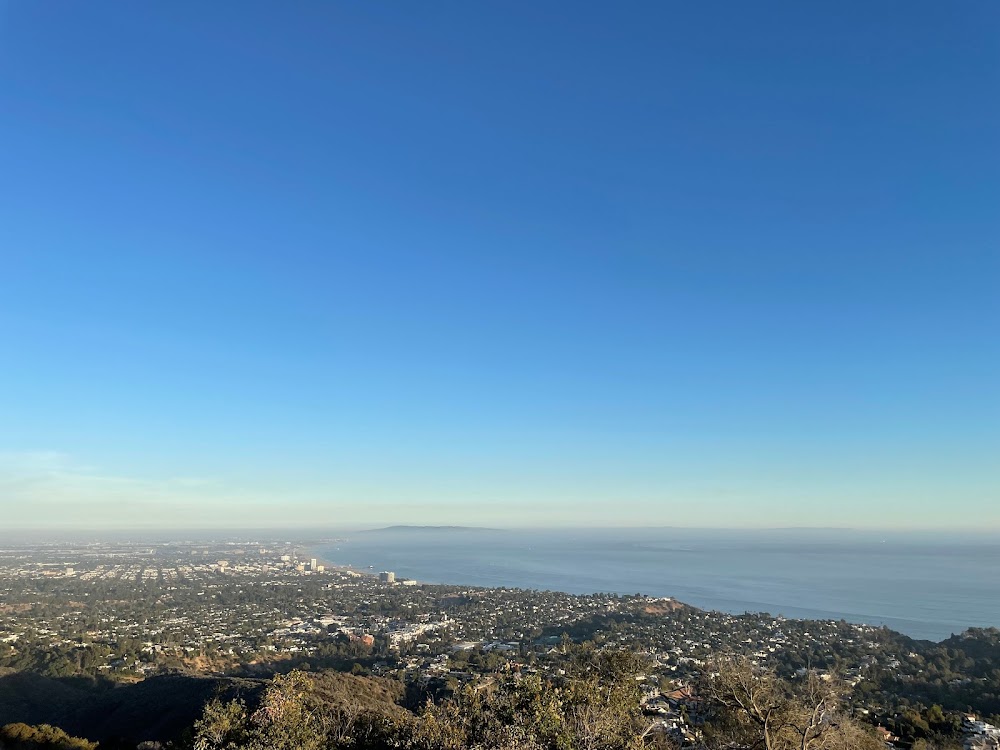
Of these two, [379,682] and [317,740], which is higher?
[317,740]

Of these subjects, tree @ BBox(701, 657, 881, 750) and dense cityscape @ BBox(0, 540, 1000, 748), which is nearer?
tree @ BBox(701, 657, 881, 750)

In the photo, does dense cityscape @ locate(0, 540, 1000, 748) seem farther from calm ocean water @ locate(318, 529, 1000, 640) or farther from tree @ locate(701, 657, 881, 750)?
calm ocean water @ locate(318, 529, 1000, 640)

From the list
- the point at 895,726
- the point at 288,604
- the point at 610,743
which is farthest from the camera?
the point at 288,604

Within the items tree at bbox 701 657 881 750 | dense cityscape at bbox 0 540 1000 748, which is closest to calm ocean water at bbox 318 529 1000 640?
dense cityscape at bbox 0 540 1000 748

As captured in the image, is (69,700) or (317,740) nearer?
(317,740)

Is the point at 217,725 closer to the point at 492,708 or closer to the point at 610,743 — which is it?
the point at 492,708

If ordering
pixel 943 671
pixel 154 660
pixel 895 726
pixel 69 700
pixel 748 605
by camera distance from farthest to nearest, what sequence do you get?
pixel 748 605, pixel 154 660, pixel 943 671, pixel 69 700, pixel 895 726

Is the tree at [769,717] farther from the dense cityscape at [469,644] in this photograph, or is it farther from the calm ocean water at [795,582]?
the calm ocean water at [795,582]

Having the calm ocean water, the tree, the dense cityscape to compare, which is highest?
the tree

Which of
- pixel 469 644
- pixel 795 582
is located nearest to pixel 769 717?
pixel 469 644

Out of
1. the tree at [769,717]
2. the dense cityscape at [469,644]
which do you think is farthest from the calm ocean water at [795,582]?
the tree at [769,717]

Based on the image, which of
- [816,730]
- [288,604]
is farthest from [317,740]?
[288,604]
